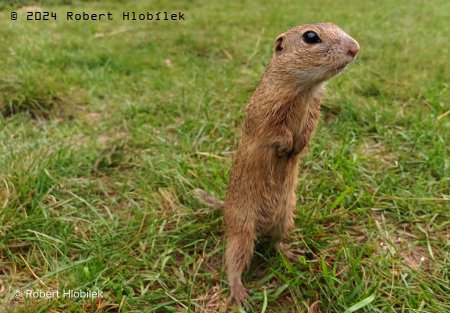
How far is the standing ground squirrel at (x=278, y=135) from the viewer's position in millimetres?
2109

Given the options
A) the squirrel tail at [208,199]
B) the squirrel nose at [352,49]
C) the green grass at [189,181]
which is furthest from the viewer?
the squirrel tail at [208,199]

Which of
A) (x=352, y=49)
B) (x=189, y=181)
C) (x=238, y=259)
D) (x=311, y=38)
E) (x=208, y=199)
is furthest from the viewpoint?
(x=189, y=181)

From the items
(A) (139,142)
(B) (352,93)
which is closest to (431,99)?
(B) (352,93)

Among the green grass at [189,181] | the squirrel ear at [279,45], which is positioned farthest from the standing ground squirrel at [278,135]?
the green grass at [189,181]

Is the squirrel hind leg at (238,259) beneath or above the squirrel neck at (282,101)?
beneath

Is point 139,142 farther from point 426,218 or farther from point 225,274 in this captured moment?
point 426,218

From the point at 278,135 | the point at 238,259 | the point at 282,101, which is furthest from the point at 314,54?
the point at 238,259

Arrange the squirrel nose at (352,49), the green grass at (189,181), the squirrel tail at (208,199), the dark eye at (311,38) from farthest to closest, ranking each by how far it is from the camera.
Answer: the squirrel tail at (208,199) → the green grass at (189,181) → the dark eye at (311,38) → the squirrel nose at (352,49)

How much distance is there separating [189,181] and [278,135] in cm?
102

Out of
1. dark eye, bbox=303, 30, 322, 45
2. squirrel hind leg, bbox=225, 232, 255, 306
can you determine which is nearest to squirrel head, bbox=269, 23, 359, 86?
dark eye, bbox=303, 30, 322, 45

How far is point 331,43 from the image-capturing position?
2070 millimetres

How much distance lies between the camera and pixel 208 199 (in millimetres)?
2734

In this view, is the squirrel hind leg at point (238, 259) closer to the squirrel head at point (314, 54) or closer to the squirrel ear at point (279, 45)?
the squirrel head at point (314, 54)

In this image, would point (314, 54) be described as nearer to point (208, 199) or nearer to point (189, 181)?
point (208, 199)
